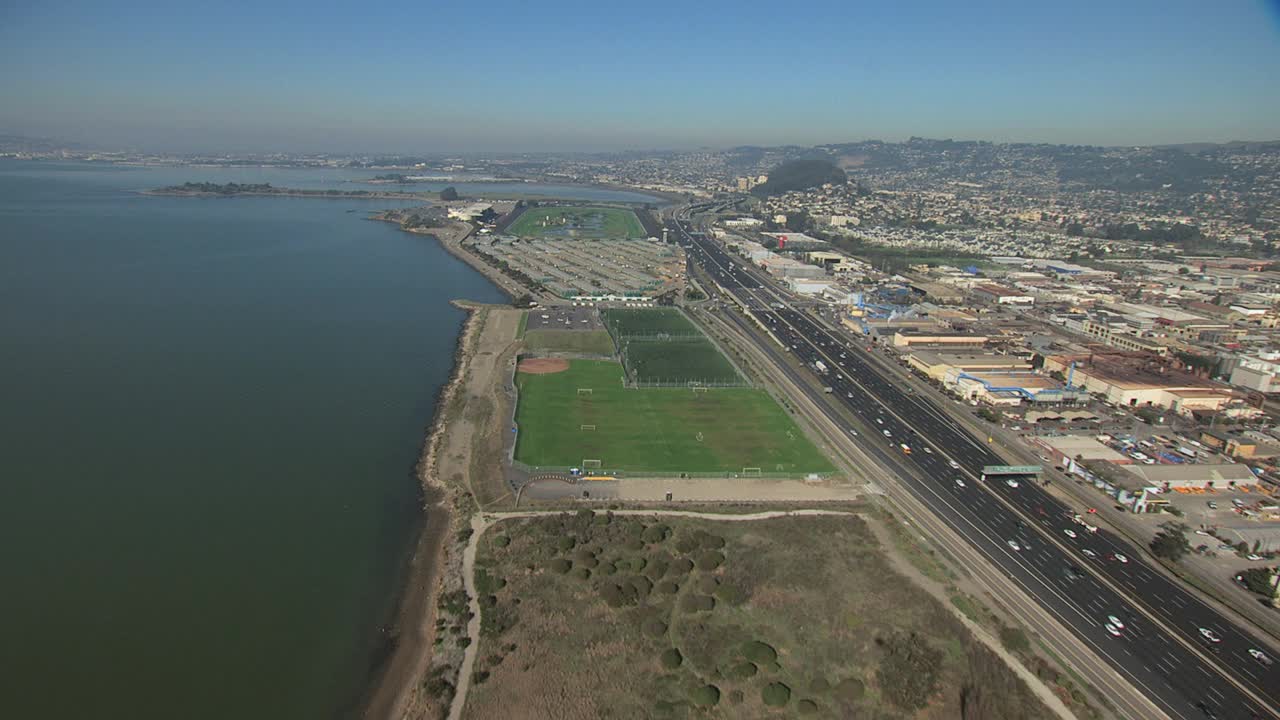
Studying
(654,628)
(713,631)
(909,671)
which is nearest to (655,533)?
(654,628)

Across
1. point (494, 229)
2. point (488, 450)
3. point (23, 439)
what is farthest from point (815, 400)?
point (494, 229)

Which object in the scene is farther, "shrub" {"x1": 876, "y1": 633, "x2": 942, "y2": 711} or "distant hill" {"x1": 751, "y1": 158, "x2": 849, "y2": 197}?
"distant hill" {"x1": 751, "y1": 158, "x2": 849, "y2": 197}

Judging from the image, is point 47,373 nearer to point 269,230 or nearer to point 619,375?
point 619,375

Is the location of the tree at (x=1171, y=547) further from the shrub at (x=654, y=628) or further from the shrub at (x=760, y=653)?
the shrub at (x=654, y=628)

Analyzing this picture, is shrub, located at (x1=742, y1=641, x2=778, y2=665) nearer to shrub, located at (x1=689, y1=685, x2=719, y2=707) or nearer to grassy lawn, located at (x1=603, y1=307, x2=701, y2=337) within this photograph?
shrub, located at (x1=689, y1=685, x2=719, y2=707)

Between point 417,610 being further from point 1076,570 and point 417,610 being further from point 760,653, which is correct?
point 1076,570

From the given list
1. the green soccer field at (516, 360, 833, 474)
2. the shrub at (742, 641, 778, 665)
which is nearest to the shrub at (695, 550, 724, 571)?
the shrub at (742, 641, 778, 665)

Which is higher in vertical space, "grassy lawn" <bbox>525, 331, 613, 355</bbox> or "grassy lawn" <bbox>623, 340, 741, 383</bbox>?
"grassy lawn" <bbox>525, 331, 613, 355</bbox>
